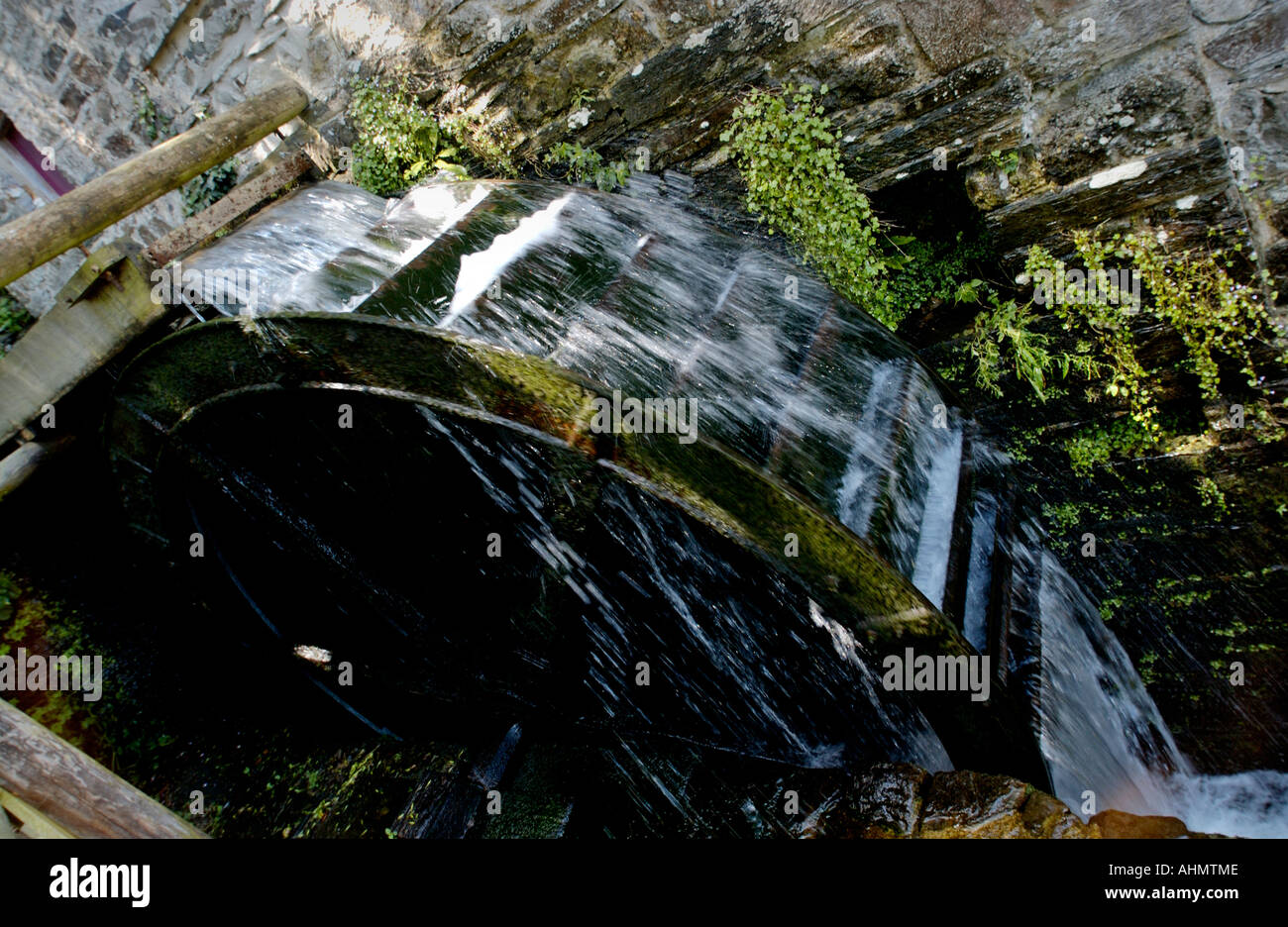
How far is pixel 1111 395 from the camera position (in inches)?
119

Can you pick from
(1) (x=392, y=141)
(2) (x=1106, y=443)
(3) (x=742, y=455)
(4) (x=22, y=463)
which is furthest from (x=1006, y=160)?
(4) (x=22, y=463)

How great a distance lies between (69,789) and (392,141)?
289 centimetres

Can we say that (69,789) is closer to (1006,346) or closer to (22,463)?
(22,463)

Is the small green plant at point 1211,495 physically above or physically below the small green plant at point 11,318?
below

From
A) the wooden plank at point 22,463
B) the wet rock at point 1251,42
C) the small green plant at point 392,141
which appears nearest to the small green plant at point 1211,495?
the wet rock at point 1251,42

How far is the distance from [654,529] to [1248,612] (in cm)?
275

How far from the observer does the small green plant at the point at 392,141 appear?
3.49 m

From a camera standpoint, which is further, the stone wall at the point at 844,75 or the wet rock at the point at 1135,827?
the stone wall at the point at 844,75

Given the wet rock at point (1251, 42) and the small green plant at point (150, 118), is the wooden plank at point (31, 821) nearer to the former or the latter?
the small green plant at point (150, 118)

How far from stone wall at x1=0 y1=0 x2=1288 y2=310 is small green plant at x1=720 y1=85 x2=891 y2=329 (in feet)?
0.30

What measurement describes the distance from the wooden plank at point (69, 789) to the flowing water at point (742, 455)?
1.04 m

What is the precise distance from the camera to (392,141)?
11.5 ft

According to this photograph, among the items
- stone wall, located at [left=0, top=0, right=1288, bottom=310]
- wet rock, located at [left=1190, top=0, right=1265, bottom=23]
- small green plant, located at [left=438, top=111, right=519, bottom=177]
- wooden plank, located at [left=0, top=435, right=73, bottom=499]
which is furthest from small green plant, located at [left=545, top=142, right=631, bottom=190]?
wooden plank, located at [left=0, top=435, right=73, bottom=499]
